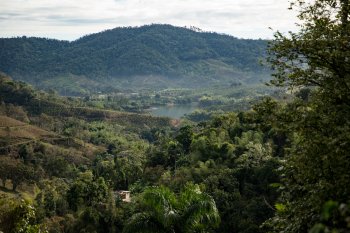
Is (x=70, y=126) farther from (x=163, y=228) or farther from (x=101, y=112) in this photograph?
(x=163, y=228)

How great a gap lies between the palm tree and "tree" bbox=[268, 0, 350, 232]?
322 centimetres

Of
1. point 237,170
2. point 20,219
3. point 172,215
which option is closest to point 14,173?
point 237,170

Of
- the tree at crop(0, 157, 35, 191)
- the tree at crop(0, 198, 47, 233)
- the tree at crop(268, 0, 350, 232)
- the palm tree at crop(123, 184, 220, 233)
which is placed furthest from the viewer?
the tree at crop(0, 157, 35, 191)

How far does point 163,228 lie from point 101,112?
4842 inches

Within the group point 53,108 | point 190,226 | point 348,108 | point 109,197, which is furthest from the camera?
point 53,108

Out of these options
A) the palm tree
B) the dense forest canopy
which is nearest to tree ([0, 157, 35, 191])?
the dense forest canopy

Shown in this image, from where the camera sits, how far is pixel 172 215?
11336 millimetres

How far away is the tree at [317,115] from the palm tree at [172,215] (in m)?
3.22

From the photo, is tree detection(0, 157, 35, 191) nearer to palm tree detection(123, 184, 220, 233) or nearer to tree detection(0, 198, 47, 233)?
tree detection(0, 198, 47, 233)

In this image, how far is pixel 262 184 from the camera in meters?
28.2

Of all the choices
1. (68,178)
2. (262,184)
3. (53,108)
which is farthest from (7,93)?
(262,184)

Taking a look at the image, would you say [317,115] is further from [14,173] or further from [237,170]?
[14,173]

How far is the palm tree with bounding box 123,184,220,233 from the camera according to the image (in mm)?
11383

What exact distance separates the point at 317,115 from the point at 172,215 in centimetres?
497
